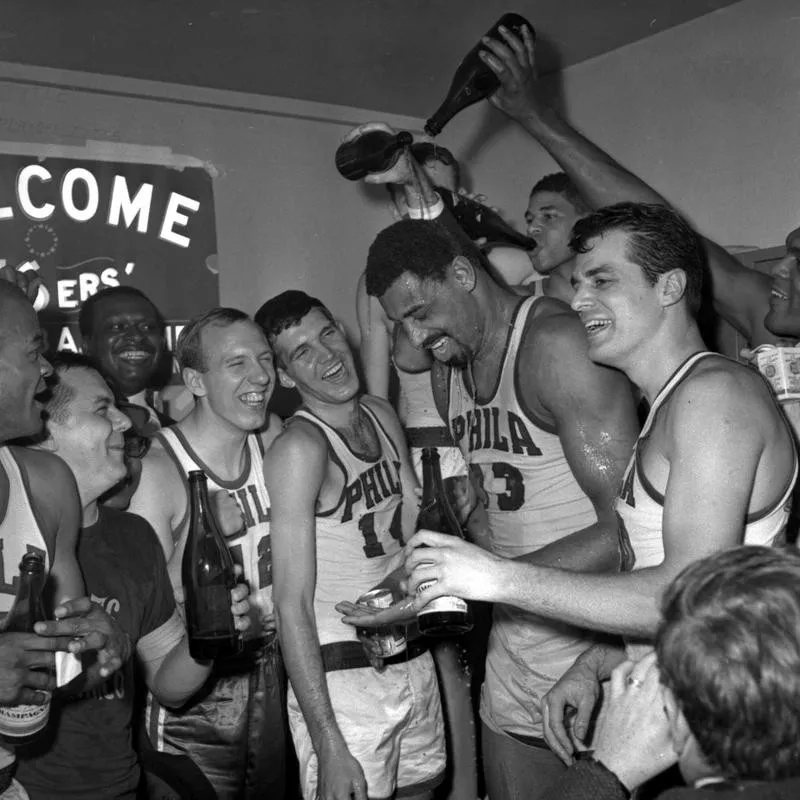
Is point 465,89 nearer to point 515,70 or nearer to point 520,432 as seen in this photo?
point 515,70

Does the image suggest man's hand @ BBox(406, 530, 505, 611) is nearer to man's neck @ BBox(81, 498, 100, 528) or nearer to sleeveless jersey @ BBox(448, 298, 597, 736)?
sleeveless jersey @ BBox(448, 298, 597, 736)

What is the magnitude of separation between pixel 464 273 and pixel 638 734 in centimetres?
153

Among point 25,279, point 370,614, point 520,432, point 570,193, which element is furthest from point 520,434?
point 25,279

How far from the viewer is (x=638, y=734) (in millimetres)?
1294

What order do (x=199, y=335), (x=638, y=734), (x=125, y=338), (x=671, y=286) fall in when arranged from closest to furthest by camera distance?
(x=638, y=734) → (x=671, y=286) → (x=199, y=335) → (x=125, y=338)

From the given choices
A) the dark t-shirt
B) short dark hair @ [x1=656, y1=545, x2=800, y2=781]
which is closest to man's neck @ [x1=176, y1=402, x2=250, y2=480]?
the dark t-shirt

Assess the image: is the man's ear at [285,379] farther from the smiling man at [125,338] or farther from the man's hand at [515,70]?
the smiling man at [125,338]

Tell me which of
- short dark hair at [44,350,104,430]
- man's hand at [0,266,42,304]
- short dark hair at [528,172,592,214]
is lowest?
short dark hair at [44,350,104,430]

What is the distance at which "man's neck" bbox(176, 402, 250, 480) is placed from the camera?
114 inches

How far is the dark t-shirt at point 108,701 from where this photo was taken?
2.04 metres

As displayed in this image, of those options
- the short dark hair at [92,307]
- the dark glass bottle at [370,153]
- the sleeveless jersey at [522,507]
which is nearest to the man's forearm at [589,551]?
the sleeveless jersey at [522,507]

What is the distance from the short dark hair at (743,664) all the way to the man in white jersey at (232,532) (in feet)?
6.10

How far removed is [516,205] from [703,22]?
157 cm

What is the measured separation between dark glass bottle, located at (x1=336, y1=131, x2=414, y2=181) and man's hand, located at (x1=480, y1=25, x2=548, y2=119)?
113 centimetres
